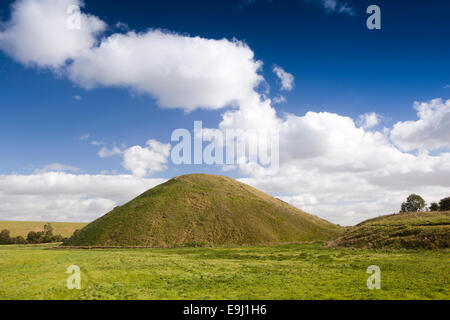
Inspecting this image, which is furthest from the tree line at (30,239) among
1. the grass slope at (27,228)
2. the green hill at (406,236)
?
the green hill at (406,236)

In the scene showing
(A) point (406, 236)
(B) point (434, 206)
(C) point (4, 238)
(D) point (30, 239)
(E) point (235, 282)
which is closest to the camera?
(E) point (235, 282)

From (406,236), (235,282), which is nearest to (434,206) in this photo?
(406,236)

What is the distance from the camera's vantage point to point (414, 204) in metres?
105

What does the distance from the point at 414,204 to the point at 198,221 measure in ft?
268

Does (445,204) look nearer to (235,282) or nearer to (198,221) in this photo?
(198,221)

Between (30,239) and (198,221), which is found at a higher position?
(198,221)

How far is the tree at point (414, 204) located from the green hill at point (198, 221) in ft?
129

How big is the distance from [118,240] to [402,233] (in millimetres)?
61984

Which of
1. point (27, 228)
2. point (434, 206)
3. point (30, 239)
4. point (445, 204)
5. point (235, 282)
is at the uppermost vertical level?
point (445, 204)

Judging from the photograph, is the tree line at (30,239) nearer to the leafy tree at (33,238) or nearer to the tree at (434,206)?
the leafy tree at (33,238)

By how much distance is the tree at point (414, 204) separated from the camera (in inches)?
4094

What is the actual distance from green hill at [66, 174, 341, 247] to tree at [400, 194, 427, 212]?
129ft
